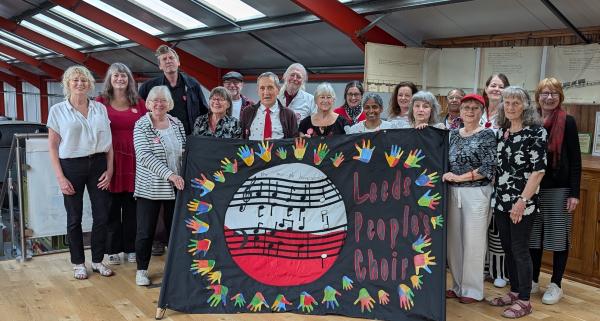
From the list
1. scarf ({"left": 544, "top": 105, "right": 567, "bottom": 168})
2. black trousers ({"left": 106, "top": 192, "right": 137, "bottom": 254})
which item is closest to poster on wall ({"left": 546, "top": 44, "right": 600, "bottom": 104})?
scarf ({"left": 544, "top": 105, "right": 567, "bottom": 168})

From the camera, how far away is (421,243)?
2.74 meters

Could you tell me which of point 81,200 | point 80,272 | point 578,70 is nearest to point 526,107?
point 578,70

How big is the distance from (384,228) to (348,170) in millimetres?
375

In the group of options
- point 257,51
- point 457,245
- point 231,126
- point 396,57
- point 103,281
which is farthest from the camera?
point 257,51

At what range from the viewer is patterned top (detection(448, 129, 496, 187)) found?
2.81m

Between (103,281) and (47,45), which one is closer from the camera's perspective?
A: (103,281)

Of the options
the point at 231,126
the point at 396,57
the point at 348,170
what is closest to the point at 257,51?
the point at 396,57

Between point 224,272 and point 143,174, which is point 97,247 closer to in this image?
point 143,174

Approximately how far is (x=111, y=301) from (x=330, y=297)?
1351 millimetres

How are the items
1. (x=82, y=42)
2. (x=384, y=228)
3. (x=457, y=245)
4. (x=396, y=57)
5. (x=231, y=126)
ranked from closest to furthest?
1. (x=384, y=228)
2. (x=457, y=245)
3. (x=231, y=126)
4. (x=396, y=57)
5. (x=82, y=42)

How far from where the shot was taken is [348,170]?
2889 mm

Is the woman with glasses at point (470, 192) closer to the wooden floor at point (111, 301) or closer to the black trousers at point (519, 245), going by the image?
the black trousers at point (519, 245)

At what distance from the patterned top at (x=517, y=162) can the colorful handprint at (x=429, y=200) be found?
38cm

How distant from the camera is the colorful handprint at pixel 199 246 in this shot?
112 inches
